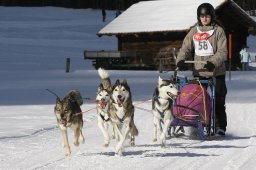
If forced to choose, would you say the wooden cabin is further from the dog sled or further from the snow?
the dog sled

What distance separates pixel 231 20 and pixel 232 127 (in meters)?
28.1

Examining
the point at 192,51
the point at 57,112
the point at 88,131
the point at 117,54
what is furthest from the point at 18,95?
the point at 117,54

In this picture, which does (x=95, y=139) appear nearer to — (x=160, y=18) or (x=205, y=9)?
(x=205, y=9)

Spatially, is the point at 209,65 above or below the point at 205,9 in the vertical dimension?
below

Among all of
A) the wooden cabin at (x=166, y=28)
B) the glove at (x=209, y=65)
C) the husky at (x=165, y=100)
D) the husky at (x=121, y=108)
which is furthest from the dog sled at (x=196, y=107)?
the wooden cabin at (x=166, y=28)

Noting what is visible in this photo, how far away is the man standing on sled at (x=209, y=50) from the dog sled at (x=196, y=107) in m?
0.15

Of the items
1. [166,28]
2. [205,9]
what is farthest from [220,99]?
[166,28]

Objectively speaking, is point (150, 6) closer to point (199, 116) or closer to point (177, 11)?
point (177, 11)

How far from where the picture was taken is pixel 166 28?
114ft

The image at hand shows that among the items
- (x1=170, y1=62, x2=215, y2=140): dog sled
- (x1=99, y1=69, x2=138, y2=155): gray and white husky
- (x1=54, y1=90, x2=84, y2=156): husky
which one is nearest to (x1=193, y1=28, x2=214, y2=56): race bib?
(x1=170, y1=62, x2=215, y2=140): dog sled

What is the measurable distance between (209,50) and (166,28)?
84.9 ft

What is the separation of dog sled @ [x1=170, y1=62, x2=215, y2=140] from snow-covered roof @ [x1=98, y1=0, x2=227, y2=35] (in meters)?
24.6

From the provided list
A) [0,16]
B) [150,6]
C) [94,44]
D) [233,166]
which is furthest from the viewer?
[0,16]

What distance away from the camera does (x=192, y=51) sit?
9406mm
